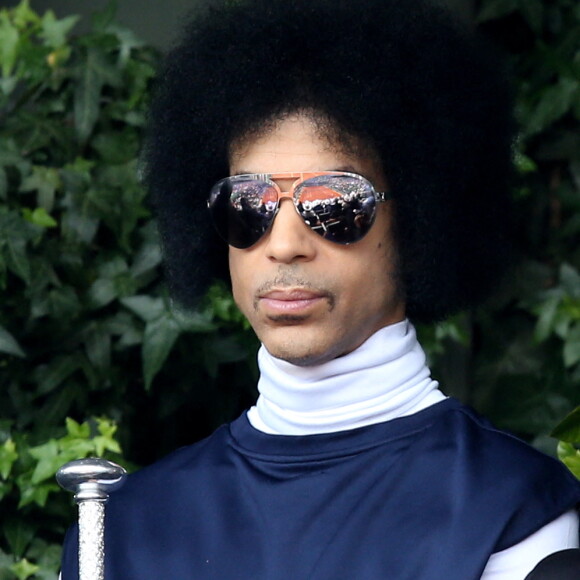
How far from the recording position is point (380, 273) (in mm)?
2604

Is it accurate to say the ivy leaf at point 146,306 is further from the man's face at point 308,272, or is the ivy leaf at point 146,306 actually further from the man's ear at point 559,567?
the man's ear at point 559,567

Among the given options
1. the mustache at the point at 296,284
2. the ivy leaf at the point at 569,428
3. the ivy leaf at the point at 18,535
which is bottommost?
the ivy leaf at the point at 18,535

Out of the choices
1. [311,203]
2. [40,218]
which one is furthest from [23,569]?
[311,203]

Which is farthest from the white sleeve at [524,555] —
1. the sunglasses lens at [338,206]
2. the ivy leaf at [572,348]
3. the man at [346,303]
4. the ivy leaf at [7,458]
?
the ivy leaf at [572,348]

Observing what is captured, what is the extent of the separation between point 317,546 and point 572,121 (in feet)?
6.81

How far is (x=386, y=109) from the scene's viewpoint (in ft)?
8.69

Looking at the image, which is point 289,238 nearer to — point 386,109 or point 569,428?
point 386,109

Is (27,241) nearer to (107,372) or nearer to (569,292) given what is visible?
(107,372)

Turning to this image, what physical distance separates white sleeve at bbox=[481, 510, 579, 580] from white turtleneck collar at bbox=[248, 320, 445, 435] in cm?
32

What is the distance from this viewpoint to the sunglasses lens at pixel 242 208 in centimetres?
254

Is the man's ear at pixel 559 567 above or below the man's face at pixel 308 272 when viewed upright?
below

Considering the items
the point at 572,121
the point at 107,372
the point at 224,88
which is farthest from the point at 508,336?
the point at 224,88

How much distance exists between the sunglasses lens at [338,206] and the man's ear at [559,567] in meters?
0.59

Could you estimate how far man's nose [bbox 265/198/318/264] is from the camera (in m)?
2.50
